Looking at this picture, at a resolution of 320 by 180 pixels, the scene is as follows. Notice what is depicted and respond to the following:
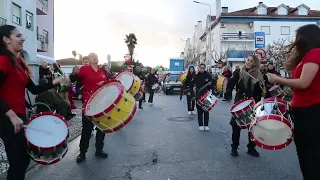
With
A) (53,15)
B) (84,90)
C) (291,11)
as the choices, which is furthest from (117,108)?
(291,11)

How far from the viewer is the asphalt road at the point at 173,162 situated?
5082 millimetres

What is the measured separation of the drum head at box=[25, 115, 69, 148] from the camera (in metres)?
3.35

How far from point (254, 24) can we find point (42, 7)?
3253cm

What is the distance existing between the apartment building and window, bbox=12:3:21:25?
1298 inches

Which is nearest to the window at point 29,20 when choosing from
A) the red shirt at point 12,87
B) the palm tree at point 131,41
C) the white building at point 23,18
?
the white building at point 23,18

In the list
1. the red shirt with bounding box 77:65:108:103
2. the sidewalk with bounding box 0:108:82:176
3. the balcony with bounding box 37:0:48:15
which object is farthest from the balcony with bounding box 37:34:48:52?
the red shirt with bounding box 77:65:108:103

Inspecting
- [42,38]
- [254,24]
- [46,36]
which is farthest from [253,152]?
[254,24]

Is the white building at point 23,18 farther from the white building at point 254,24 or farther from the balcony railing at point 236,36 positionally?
the balcony railing at point 236,36

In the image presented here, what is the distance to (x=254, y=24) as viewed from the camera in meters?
53.3

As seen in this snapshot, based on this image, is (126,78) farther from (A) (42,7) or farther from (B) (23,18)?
(A) (42,7)

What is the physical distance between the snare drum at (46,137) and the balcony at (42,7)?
32.7 meters

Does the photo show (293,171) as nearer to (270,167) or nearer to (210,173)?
(270,167)

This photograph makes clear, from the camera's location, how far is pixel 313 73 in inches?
115

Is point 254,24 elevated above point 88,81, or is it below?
above
